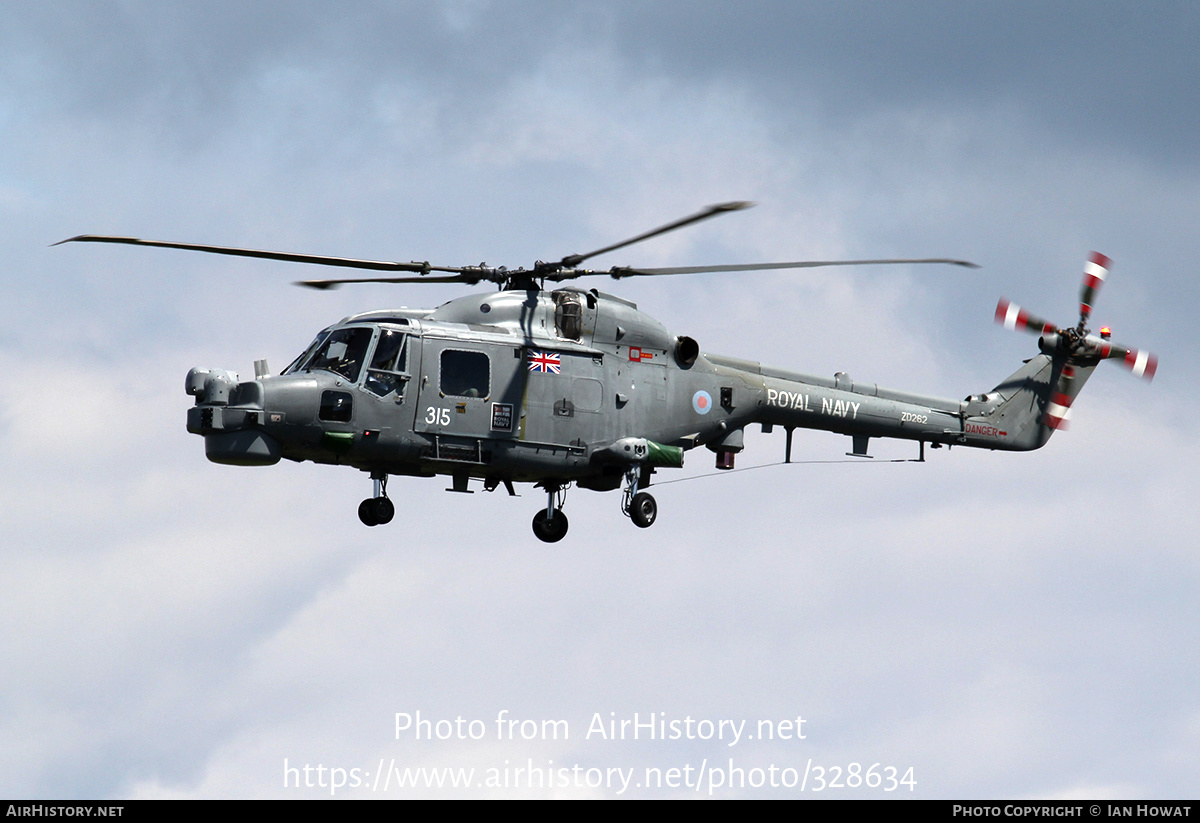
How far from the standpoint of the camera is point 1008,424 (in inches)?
1474

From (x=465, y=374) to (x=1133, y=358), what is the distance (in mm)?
18105

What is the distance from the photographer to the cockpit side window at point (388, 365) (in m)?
28.0

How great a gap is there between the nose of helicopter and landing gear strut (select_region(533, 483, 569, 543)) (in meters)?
→ 6.47

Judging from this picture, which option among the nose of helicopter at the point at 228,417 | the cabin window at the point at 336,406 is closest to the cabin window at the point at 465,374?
the cabin window at the point at 336,406

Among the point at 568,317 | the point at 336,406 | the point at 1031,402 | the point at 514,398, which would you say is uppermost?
the point at 568,317

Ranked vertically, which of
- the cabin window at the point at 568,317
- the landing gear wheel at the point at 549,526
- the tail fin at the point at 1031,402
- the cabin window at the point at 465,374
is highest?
the cabin window at the point at 568,317

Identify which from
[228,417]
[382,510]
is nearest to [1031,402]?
[382,510]

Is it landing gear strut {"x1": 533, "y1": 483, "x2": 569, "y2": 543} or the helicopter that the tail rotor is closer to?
the helicopter

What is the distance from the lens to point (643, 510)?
30828mm

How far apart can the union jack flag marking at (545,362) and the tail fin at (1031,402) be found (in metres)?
11.6

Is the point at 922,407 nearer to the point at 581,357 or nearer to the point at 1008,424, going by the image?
the point at 1008,424

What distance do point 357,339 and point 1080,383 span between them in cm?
1966

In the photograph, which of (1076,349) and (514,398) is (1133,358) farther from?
(514,398)

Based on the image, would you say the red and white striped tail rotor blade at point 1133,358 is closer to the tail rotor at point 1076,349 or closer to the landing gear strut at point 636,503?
the tail rotor at point 1076,349
